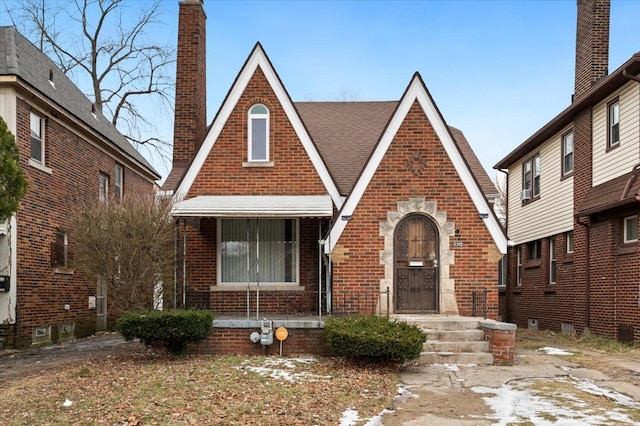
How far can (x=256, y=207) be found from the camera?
12188 mm

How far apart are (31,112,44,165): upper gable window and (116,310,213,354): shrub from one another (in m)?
6.29

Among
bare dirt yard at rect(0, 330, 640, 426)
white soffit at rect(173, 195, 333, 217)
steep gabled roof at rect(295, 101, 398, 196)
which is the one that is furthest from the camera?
steep gabled roof at rect(295, 101, 398, 196)

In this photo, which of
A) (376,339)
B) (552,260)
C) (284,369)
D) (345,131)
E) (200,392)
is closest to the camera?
(200,392)

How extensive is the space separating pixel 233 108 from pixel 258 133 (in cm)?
78

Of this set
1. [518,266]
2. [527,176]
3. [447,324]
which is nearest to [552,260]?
[518,266]

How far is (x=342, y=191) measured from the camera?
1427 centimetres

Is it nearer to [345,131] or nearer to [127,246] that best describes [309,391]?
[127,246]

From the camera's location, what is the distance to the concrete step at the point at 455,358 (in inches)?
432

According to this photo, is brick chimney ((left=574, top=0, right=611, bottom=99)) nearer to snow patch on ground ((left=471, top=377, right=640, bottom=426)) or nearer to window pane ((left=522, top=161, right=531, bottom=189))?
window pane ((left=522, top=161, right=531, bottom=189))

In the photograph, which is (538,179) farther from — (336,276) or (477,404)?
(477,404)

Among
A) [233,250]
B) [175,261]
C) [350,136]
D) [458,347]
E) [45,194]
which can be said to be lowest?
[458,347]

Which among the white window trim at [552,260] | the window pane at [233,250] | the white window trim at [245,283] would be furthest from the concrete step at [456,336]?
the white window trim at [552,260]

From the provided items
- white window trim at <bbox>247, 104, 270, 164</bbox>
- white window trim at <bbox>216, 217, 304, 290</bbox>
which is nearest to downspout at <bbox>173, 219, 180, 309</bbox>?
white window trim at <bbox>216, 217, 304, 290</bbox>

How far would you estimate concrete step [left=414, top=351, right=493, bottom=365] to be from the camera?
1097 cm
